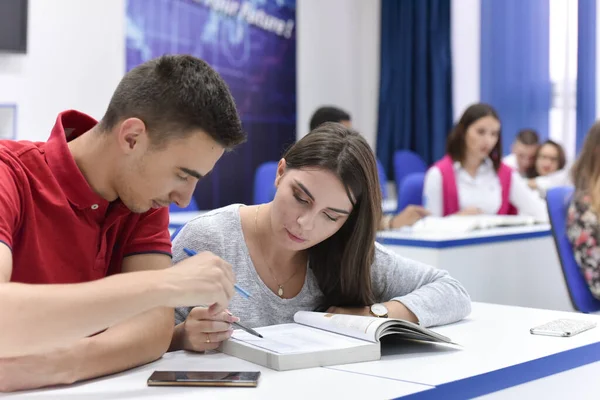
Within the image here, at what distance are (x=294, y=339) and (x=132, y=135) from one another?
51cm

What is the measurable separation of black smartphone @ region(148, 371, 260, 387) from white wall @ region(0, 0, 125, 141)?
3.62m

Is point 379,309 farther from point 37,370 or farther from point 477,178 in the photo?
point 477,178

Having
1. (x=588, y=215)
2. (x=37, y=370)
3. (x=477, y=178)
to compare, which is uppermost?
(x=477, y=178)

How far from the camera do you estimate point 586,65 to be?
5.89m

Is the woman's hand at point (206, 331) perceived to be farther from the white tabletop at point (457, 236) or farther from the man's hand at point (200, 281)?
the white tabletop at point (457, 236)

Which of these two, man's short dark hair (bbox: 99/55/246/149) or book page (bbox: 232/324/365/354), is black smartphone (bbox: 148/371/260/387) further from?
man's short dark hair (bbox: 99/55/246/149)

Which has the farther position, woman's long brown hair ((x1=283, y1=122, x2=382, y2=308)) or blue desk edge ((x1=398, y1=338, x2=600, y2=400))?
woman's long brown hair ((x1=283, y1=122, x2=382, y2=308))

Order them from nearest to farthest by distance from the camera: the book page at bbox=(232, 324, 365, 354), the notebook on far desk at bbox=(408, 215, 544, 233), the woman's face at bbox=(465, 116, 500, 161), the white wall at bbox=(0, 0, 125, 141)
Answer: the book page at bbox=(232, 324, 365, 354), the notebook on far desk at bbox=(408, 215, 544, 233), the woman's face at bbox=(465, 116, 500, 161), the white wall at bbox=(0, 0, 125, 141)

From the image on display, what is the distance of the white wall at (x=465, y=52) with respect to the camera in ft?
21.8

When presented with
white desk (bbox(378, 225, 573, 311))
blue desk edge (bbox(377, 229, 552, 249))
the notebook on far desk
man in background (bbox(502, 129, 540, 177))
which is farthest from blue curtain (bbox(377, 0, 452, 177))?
blue desk edge (bbox(377, 229, 552, 249))

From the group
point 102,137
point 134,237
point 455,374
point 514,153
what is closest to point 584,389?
point 455,374

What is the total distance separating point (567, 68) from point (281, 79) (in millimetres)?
2274

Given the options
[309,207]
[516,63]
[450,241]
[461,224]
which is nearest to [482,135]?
[461,224]

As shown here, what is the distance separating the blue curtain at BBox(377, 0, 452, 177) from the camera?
681 centimetres
